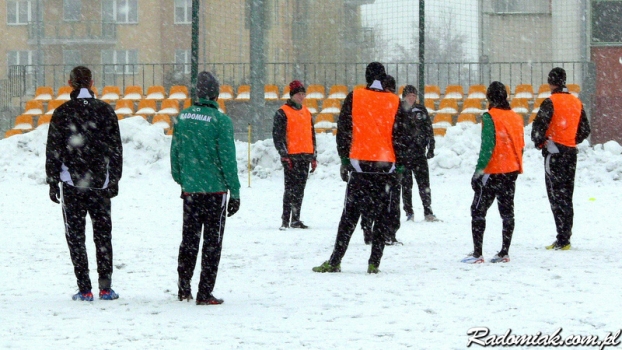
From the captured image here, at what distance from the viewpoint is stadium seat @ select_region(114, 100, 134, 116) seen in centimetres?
2622

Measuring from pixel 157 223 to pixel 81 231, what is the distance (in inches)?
230

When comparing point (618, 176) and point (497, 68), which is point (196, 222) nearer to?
point (618, 176)

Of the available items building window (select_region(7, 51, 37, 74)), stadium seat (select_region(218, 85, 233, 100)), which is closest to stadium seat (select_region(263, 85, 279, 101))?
stadium seat (select_region(218, 85, 233, 100))

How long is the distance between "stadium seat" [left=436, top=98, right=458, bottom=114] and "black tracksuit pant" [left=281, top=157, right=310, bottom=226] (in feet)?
41.1

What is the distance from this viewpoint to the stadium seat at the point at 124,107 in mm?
26219

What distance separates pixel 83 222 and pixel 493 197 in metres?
3.96

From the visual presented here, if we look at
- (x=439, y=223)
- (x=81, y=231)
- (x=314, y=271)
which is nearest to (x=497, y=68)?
(x=439, y=223)

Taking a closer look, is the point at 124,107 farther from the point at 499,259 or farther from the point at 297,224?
the point at 499,259

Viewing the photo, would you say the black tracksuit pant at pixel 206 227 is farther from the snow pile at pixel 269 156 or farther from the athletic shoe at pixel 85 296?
the snow pile at pixel 269 156

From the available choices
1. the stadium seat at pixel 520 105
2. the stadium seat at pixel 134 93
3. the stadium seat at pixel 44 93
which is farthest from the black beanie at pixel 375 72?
the stadium seat at pixel 44 93

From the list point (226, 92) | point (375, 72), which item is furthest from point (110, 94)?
point (375, 72)

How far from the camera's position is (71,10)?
5434 centimetres

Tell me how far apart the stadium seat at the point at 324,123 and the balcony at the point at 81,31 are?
99.8 feet

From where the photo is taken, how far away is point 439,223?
43.7ft
